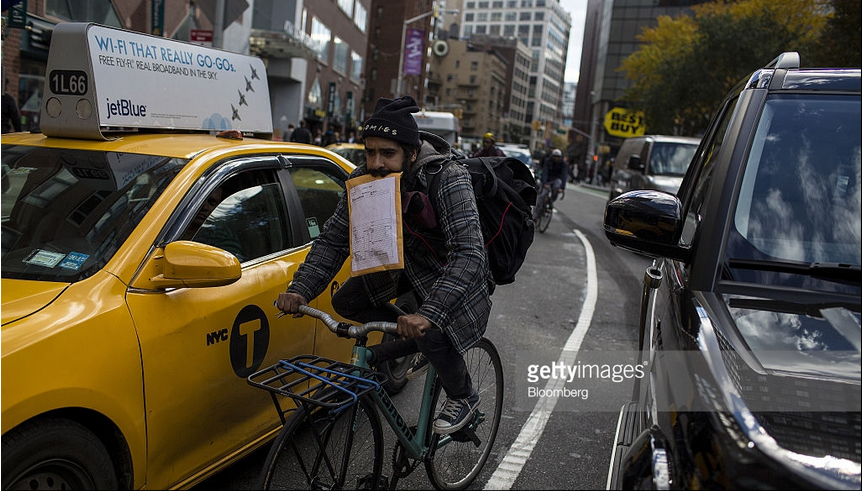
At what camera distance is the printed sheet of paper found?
10.1 feet

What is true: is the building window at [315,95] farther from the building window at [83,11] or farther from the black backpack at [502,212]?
the black backpack at [502,212]

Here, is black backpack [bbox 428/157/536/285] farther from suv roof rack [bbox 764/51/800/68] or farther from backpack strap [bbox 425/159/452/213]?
suv roof rack [bbox 764/51/800/68]

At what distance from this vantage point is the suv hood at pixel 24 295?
2439mm

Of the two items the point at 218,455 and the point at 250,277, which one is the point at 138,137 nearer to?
the point at 250,277

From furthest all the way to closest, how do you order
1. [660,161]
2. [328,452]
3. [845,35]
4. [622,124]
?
[622,124]
[845,35]
[660,161]
[328,452]

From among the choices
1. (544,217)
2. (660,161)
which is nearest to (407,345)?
(660,161)

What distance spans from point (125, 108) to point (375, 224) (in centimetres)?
153

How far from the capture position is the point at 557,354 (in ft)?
21.0

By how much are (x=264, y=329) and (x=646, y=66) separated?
1931 inches

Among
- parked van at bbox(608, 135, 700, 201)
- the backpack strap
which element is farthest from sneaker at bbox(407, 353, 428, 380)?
parked van at bbox(608, 135, 700, 201)

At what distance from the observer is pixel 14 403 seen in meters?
2.19

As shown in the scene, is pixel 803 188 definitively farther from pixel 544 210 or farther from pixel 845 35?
pixel 845 35

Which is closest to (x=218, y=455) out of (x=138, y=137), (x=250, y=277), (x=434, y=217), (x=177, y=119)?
(x=250, y=277)

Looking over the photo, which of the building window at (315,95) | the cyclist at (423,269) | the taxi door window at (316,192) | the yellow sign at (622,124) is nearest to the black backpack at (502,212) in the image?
the cyclist at (423,269)
